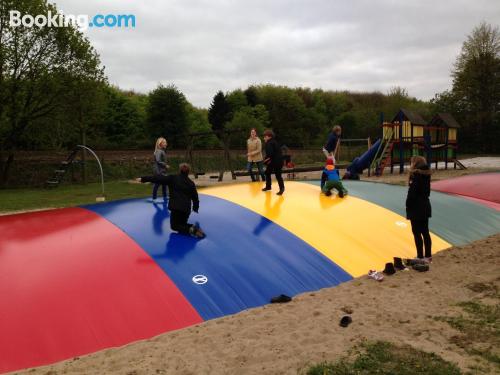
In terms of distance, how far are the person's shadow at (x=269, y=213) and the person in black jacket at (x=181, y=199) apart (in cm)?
113

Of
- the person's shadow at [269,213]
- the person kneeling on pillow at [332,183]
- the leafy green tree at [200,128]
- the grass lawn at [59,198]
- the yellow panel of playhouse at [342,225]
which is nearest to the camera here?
the yellow panel of playhouse at [342,225]

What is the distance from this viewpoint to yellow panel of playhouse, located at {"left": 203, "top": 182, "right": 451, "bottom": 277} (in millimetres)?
7301

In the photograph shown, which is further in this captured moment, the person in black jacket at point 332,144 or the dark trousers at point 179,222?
the person in black jacket at point 332,144

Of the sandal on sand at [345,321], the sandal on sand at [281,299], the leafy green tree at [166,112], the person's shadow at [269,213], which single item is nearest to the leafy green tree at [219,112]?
the leafy green tree at [166,112]

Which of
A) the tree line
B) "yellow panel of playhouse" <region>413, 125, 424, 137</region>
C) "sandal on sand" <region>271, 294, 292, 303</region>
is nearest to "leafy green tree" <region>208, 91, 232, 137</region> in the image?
the tree line

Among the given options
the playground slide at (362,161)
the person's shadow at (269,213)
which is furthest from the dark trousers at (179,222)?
the playground slide at (362,161)

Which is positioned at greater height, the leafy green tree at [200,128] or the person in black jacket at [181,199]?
the leafy green tree at [200,128]

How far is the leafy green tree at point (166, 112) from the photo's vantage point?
35562 mm

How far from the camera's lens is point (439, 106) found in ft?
159

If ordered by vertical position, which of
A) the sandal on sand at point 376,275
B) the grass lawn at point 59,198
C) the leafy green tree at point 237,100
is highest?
the leafy green tree at point 237,100

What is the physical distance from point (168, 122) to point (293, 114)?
18773mm

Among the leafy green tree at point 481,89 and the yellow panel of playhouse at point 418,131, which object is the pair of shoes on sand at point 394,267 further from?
the leafy green tree at point 481,89

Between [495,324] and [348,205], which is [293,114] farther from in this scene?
[495,324]

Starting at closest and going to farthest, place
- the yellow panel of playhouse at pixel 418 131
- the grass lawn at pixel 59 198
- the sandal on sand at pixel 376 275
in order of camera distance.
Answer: the sandal on sand at pixel 376 275 < the grass lawn at pixel 59 198 < the yellow panel of playhouse at pixel 418 131
